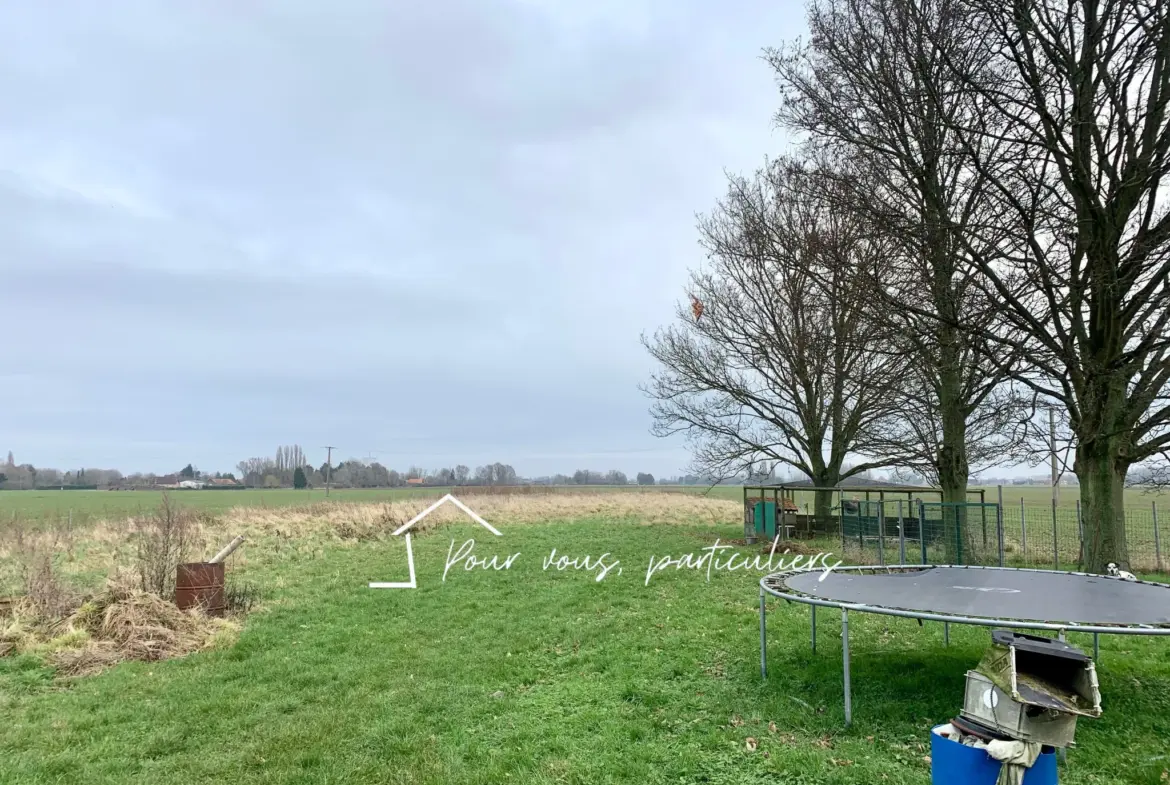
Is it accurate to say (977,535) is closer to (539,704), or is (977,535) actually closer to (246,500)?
(539,704)

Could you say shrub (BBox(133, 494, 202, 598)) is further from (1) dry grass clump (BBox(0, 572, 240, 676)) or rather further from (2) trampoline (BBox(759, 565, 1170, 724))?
(2) trampoline (BBox(759, 565, 1170, 724))

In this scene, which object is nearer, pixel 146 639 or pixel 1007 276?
pixel 146 639

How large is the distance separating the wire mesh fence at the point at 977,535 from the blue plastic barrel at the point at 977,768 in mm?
9701

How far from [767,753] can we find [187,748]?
163 inches

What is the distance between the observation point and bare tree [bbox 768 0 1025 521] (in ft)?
27.6

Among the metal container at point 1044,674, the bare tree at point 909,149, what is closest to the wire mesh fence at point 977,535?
the bare tree at point 909,149

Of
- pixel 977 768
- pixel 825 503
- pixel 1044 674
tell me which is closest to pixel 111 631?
pixel 977 768

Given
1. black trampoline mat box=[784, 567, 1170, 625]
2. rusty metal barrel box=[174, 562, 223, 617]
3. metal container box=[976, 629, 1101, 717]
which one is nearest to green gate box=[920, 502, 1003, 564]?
black trampoline mat box=[784, 567, 1170, 625]

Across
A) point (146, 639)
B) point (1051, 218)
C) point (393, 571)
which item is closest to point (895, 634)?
point (1051, 218)

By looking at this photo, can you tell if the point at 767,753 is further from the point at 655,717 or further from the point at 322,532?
the point at 322,532

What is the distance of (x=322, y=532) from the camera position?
20906 mm

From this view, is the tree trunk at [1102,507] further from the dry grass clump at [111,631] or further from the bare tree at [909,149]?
the dry grass clump at [111,631]

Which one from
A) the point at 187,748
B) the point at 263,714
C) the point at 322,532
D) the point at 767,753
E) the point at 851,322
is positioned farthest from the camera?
the point at 322,532

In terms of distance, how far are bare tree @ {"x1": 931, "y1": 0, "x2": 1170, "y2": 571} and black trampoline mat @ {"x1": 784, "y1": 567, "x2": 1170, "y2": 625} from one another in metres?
2.88
